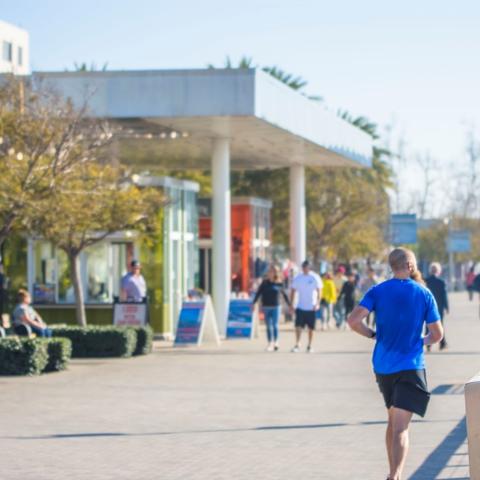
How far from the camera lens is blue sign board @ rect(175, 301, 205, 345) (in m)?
27.5

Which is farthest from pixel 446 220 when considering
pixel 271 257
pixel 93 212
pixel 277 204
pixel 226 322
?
pixel 93 212

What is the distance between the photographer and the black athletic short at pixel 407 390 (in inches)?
375

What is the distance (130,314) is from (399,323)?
56.7ft

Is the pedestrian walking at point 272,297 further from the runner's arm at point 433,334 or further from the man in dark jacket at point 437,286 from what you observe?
the runner's arm at point 433,334

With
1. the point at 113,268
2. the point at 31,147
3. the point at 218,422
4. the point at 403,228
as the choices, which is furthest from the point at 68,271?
the point at 403,228

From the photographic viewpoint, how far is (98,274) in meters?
30.9

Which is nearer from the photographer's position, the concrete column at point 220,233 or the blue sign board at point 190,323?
the blue sign board at point 190,323

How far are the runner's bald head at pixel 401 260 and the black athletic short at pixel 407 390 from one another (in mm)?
723

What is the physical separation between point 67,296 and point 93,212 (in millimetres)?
6358

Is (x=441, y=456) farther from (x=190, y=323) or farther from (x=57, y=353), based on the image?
(x=190, y=323)

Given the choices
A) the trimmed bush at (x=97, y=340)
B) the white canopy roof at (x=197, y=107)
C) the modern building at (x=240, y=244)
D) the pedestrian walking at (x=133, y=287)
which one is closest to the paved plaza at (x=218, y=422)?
the trimmed bush at (x=97, y=340)

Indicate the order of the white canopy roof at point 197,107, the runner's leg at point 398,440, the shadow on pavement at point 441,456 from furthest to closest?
the white canopy roof at point 197,107
the shadow on pavement at point 441,456
the runner's leg at point 398,440

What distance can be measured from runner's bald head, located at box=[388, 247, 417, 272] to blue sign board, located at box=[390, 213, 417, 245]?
157ft

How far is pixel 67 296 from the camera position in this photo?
3034 centimetres
